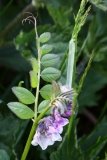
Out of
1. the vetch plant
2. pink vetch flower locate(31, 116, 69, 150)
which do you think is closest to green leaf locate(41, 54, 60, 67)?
the vetch plant

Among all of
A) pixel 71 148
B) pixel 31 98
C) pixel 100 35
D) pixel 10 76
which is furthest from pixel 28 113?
pixel 10 76

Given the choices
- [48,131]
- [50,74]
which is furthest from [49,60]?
[48,131]

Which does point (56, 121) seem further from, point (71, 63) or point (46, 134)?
point (71, 63)

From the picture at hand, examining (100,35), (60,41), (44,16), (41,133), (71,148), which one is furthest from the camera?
(44,16)

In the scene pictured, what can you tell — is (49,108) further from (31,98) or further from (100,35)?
(100,35)

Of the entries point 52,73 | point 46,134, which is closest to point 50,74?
point 52,73

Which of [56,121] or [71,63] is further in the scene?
[71,63]

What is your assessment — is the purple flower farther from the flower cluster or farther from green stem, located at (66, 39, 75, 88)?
green stem, located at (66, 39, 75, 88)
